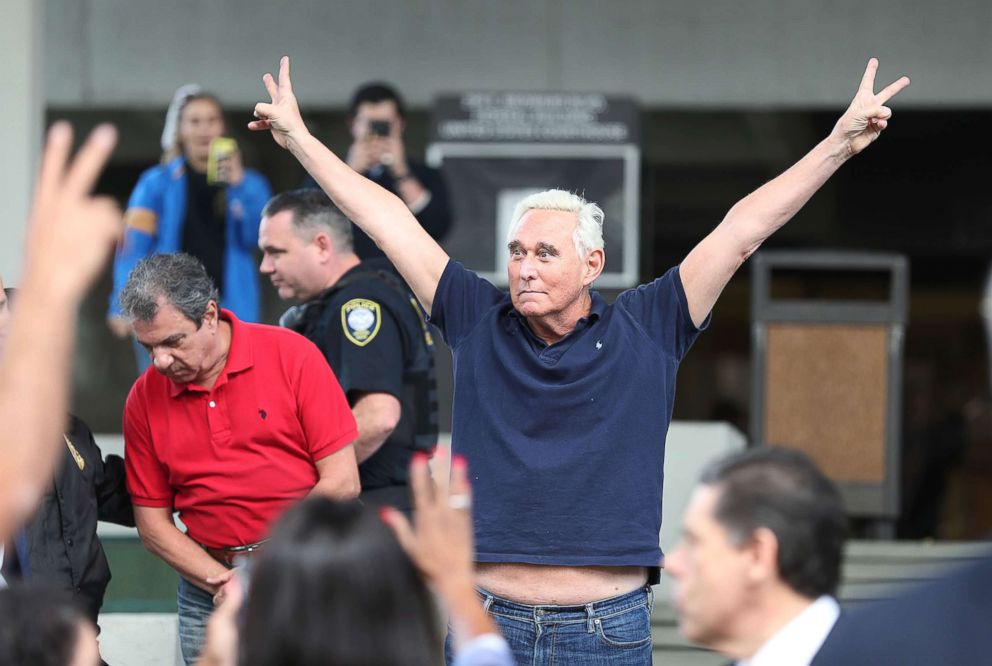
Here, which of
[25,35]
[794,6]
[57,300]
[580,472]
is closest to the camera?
[57,300]

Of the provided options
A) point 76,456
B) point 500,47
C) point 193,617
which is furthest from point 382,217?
point 500,47

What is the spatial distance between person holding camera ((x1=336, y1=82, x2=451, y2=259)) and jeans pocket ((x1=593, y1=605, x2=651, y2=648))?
266cm

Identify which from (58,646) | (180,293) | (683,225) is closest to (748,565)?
(58,646)

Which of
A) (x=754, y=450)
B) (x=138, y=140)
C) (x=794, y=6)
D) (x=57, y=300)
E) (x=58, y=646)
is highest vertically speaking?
(x=794, y=6)

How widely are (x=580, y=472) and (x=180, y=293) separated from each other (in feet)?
3.88

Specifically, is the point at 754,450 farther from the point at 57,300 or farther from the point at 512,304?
the point at 512,304

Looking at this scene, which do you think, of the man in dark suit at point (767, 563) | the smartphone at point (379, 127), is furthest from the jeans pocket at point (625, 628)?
the smartphone at point (379, 127)

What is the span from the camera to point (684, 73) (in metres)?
10.5

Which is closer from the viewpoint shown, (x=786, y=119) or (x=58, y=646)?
(x=58, y=646)

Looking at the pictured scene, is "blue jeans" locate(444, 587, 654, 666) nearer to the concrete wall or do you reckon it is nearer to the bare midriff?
the bare midriff

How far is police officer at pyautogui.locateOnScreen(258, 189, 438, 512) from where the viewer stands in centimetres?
454

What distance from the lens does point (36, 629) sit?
2.24m

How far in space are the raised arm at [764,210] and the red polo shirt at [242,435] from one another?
1.06 metres

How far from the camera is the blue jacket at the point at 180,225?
6.48 m
